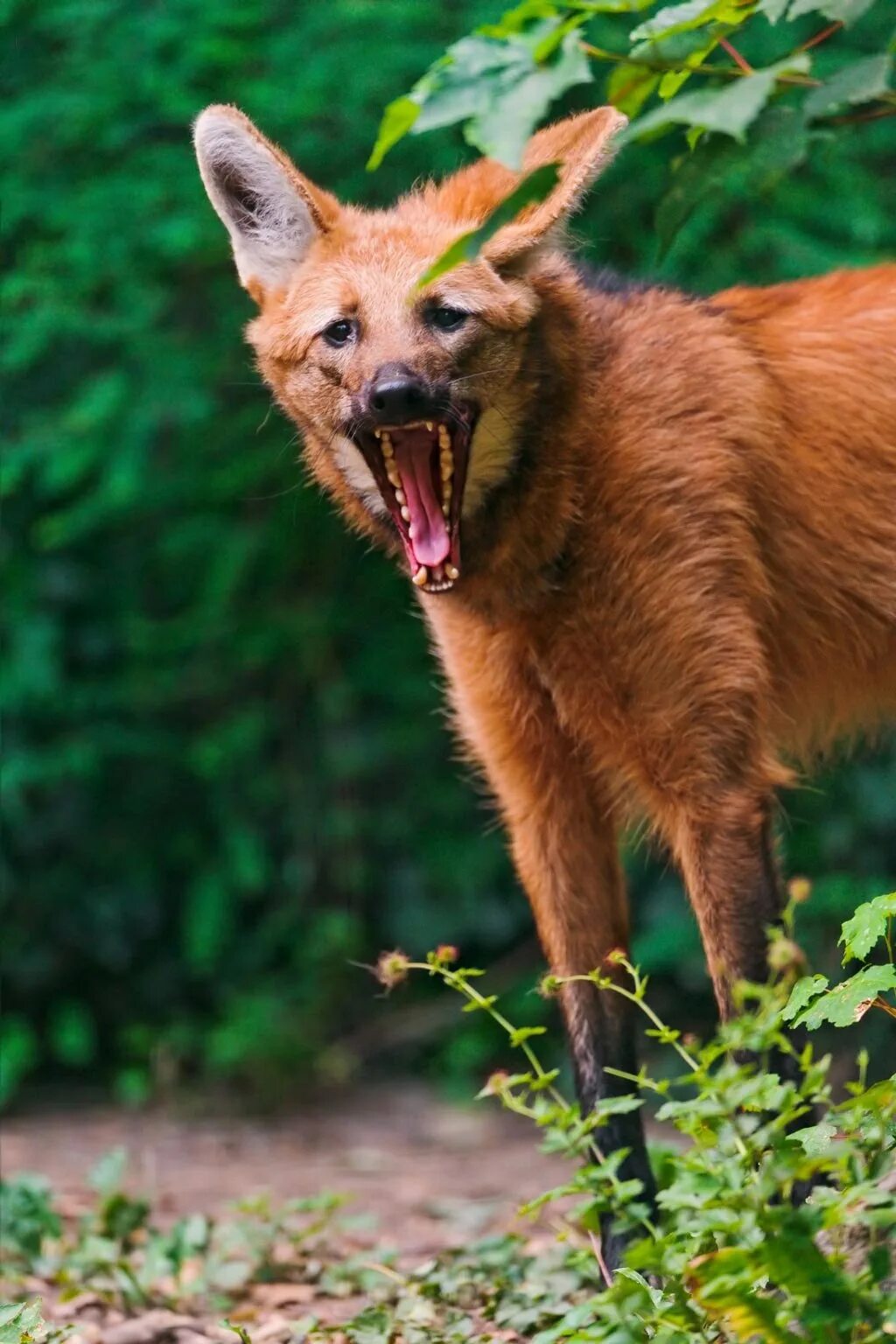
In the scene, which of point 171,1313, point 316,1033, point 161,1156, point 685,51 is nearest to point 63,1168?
point 161,1156

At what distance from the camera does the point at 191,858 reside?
5730 millimetres

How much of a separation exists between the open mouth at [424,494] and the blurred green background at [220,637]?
67.4 inches

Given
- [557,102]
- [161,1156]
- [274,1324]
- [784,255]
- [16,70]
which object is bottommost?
[274,1324]

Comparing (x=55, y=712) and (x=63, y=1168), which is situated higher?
(x=55, y=712)

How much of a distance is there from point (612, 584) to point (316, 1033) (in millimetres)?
3069

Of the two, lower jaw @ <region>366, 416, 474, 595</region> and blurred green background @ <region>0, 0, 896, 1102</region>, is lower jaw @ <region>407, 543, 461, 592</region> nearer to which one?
lower jaw @ <region>366, 416, 474, 595</region>

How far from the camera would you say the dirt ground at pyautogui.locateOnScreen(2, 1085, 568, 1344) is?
4.25 meters

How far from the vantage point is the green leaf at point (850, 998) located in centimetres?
211

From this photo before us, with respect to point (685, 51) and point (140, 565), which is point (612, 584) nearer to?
point (685, 51)

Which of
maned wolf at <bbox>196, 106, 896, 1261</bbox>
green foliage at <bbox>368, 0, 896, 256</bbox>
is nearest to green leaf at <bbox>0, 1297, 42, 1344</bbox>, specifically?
maned wolf at <bbox>196, 106, 896, 1261</bbox>

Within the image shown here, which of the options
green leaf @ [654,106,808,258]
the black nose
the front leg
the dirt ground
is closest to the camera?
green leaf @ [654,106,808,258]

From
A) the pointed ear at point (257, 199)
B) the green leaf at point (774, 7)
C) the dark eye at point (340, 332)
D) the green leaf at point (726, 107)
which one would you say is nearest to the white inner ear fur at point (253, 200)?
the pointed ear at point (257, 199)

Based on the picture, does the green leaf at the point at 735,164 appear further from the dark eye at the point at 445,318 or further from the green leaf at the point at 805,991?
the green leaf at the point at 805,991

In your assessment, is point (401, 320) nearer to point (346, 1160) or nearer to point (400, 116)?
point (400, 116)
